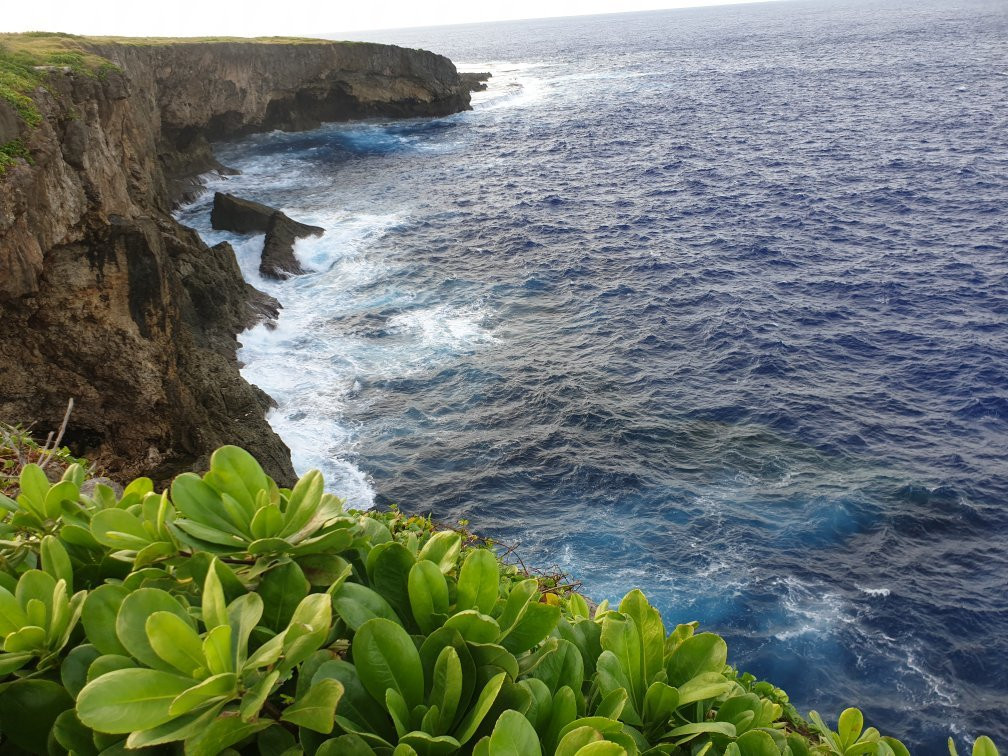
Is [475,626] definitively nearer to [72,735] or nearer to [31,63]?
[72,735]

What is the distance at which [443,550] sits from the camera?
9.90 ft

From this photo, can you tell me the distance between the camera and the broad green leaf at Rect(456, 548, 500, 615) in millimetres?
2545

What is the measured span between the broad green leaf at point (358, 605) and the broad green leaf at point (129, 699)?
559mm

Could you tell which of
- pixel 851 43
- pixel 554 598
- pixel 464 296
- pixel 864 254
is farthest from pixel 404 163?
pixel 851 43

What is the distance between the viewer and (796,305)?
29781 mm

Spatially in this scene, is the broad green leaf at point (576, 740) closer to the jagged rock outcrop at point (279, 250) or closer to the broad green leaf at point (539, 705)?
the broad green leaf at point (539, 705)

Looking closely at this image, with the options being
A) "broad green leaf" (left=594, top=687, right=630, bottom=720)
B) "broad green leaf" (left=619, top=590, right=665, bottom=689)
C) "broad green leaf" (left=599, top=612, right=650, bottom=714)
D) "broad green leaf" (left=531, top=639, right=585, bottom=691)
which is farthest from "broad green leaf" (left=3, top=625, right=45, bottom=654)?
"broad green leaf" (left=619, top=590, right=665, bottom=689)

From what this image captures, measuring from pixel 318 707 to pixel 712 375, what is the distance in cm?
2477

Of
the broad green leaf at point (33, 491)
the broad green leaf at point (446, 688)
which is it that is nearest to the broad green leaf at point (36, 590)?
the broad green leaf at point (33, 491)

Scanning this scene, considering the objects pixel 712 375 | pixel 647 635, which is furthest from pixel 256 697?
pixel 712 375

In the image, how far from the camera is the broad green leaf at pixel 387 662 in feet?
7.06

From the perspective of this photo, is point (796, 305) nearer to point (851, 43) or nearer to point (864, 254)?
point (864, 254)

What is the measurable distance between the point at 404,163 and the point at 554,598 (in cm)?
5510

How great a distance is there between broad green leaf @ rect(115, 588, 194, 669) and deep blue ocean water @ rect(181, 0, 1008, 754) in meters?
15.1
